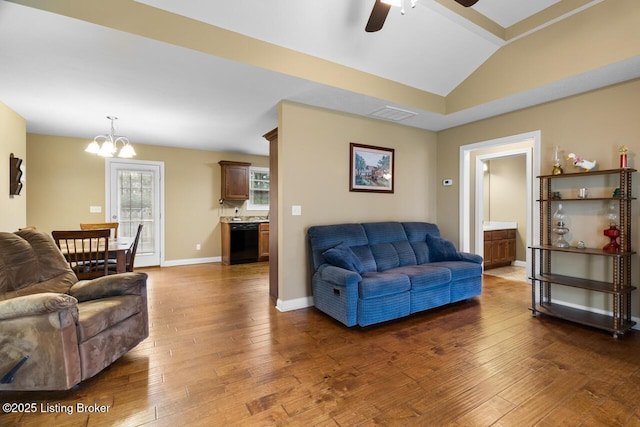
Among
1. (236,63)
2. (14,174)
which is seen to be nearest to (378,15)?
(236,63)

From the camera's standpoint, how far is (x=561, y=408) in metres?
1.75

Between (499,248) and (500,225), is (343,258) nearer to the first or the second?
(499,248)

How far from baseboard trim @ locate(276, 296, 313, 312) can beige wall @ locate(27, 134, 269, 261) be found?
12.0 feet

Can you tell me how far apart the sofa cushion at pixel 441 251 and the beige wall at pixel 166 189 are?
437cm

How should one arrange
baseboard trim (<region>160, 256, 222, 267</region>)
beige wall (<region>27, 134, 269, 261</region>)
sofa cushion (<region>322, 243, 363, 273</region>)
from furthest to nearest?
1. baseboard trim (<region>160, 256, 222, 267</region>)
2. beige wall (<region>27, 134, 269, 261</region>)
3. sofa cushion (<region>322, 243, 363, 273</region>)

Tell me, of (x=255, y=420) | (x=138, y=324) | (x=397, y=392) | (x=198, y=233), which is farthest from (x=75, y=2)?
(x=198, y=233)

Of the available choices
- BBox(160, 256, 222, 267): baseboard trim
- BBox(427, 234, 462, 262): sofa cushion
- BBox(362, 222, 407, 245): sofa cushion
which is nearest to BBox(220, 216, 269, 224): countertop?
BBox(160, 256, 222, 267): baseboard trim

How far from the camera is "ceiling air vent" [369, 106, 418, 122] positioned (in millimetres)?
3790

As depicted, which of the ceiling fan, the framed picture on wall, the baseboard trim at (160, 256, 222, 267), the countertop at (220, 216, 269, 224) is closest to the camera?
the ceiling fan

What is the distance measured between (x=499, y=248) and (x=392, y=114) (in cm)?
372

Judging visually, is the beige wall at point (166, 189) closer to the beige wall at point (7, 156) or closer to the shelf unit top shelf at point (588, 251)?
the beige wall at point (7, 156)

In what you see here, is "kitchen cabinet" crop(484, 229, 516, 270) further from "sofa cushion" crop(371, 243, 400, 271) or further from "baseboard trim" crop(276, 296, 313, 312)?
"baseboard trim" crop(276, 296, 313, 312)

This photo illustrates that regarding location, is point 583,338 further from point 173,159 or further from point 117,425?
point 173,159

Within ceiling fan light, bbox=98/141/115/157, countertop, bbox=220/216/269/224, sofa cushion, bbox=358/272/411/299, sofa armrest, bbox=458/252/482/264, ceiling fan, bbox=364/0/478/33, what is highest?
ceiling fan, bbox=364/0/478/33
